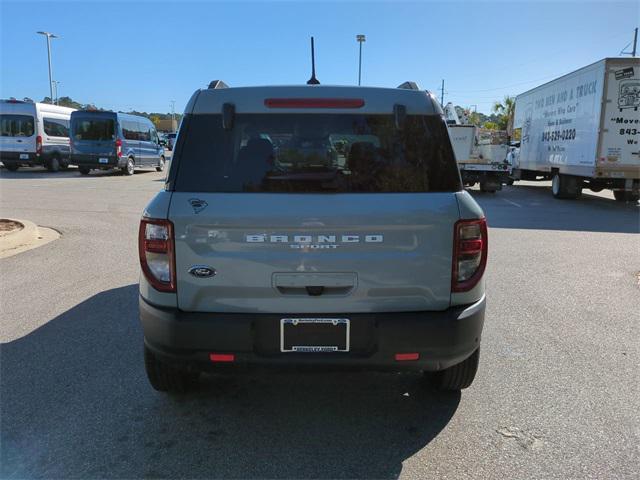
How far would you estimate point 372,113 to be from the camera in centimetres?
288

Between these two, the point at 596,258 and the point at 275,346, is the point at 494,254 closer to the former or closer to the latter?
the point at 596,258

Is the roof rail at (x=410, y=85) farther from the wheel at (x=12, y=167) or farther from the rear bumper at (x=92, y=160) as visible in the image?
the wheel at (x=12, y=167)

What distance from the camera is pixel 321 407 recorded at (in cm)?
333

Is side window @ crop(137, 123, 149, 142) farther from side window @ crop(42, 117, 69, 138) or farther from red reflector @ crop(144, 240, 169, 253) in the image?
red reflector @ crop(144, 240, 169, 253)

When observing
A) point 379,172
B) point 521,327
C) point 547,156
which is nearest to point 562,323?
point 521,327

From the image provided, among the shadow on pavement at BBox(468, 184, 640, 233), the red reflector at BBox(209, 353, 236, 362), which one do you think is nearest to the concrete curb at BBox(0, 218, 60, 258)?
the red reflector at BBox(209, 353, 236, 362)

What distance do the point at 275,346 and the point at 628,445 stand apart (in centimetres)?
205

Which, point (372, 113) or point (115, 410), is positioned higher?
point (372, 113)

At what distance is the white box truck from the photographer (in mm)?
13883

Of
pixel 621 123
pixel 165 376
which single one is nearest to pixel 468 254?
pixel 165 376

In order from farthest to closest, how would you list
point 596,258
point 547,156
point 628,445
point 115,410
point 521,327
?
point 547,156 < point 596,258 < point 521,327 < point 115,410 < point 628,445

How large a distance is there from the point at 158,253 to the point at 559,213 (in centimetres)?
1273

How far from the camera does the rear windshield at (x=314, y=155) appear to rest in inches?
110

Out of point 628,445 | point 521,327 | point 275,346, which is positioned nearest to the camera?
point 275,346
